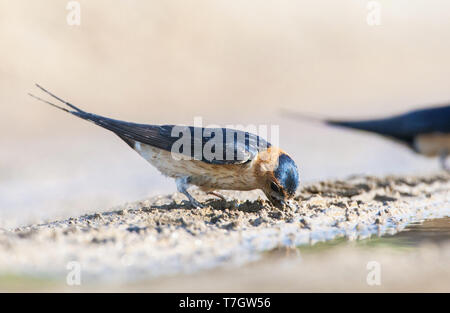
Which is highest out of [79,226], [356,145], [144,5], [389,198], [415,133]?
[144,5]

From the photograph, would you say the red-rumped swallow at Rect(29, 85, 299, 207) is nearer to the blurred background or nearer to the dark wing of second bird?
the blurred background

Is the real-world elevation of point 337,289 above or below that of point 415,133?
below

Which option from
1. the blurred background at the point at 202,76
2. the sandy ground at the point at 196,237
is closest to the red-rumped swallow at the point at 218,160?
the sandy ground at the point at 196,237

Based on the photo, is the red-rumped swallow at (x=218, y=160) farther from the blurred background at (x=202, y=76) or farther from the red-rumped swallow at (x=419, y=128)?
the red-rumped swallow at (x=419, y=128)

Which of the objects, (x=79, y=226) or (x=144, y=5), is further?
(x=144, y=5)

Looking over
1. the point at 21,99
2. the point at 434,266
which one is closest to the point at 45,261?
the point at 434,266

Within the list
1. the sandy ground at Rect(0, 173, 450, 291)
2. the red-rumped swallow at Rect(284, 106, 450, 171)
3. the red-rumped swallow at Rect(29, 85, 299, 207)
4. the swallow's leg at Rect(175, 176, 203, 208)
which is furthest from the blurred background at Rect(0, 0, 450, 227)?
the sandy ground at Rect(0, 173, 450, 291)
